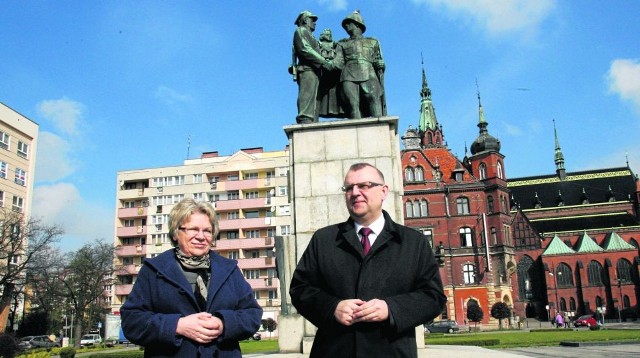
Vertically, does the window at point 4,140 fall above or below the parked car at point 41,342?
above

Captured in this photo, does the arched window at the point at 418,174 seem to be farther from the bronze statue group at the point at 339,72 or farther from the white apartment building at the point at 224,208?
the bronze statue group at the point at 339,72

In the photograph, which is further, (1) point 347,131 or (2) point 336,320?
(1) point 347,131

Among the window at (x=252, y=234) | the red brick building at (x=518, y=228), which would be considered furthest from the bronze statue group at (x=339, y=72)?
the window at (x=252, y=234)

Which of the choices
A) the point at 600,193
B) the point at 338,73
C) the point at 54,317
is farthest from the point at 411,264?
the point at 600,193

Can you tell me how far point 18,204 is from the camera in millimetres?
49406

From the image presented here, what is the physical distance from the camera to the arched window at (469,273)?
64244 millimetres

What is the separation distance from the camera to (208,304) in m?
3.94

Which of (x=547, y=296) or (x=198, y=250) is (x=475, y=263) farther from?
(x=198, y=250)

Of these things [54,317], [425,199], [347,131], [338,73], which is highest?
[425,199]

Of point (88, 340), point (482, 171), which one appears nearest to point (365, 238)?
point (88, 340)

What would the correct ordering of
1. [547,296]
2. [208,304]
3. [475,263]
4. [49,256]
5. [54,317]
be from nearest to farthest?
[208,304] → [49,256] → [54,317] → [475,263] → [547,296]

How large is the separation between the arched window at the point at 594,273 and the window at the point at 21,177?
68.4 m

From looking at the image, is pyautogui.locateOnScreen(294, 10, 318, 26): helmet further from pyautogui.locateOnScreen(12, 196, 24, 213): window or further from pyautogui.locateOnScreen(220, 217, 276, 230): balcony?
pyautogui.locateOnScreen(220, 217, 276, 230): balcony

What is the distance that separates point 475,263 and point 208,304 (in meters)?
63.9
